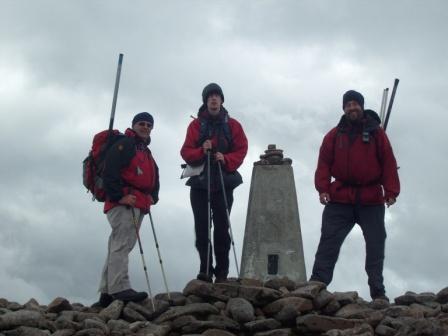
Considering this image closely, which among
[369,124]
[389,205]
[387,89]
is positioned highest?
[387,89]

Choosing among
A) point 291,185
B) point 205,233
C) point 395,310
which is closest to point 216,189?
point 205,233

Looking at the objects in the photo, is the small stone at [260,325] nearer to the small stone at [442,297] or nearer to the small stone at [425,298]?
the small stone at [425,298]

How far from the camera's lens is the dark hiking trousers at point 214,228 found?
10516mm

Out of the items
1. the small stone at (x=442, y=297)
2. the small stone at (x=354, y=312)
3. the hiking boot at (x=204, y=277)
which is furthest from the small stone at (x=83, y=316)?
the small stone at (x=442, y=297)

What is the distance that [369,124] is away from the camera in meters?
10.8

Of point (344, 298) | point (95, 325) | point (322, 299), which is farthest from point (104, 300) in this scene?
point (344, 298)

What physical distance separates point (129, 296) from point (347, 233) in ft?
10.1

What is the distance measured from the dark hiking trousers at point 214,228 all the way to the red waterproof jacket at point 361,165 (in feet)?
4.54

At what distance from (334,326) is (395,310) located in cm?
93

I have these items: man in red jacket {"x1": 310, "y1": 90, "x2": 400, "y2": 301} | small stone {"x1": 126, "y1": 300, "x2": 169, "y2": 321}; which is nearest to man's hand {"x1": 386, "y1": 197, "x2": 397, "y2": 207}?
man in red jacket {"x1": 310, "y1": 90, "x2": 400, "y2": 301}

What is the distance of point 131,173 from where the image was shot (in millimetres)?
10242

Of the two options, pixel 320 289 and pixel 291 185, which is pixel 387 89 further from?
pixel 320 289

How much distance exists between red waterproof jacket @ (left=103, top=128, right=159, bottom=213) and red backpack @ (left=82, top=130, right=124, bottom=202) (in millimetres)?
167

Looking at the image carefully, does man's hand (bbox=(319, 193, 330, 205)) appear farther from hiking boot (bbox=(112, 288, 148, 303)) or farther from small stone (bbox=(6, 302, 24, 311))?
small stone (bbox=(6, 302, 24, 311))
